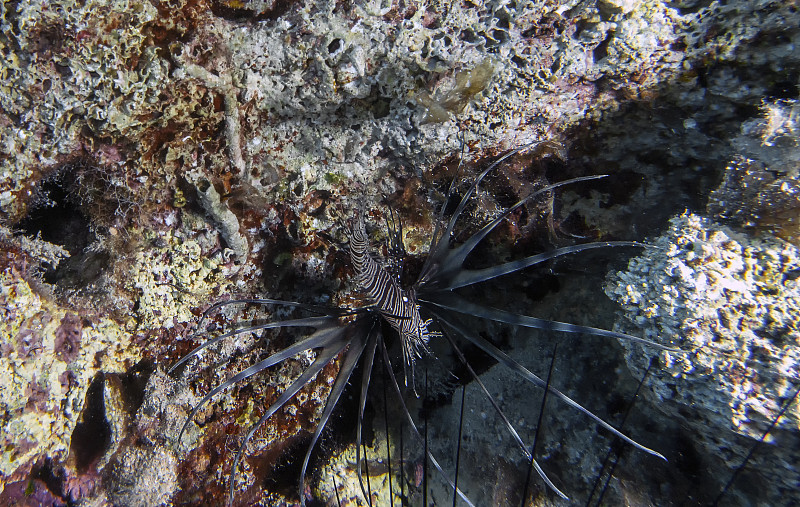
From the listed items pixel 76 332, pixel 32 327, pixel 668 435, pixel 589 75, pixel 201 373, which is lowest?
pixel 668 435

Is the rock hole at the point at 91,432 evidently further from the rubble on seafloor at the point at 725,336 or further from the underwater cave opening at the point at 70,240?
the rubble on seafloor at the point at 725,336

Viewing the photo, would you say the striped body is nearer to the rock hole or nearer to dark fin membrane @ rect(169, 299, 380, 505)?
dark fin membrane @ rect(169, 299, 380, 505)

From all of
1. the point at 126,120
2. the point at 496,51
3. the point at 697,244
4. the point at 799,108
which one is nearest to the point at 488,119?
the point at 496,51

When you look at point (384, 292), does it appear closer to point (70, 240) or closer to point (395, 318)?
point (395, 318)

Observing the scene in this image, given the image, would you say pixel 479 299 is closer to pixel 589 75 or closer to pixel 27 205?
pixel 589 75

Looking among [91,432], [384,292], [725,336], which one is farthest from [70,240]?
[725,336]
